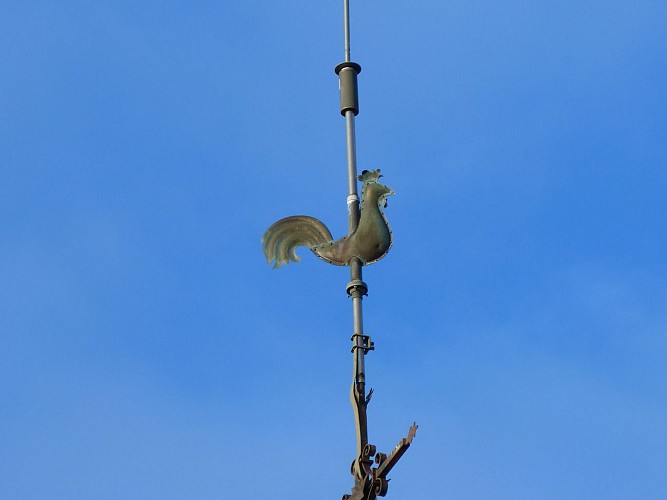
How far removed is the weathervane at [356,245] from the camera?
2030 cm

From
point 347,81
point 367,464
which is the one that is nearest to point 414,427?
point 367,464

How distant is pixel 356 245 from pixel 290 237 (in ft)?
4.21

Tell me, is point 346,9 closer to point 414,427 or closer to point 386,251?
point 386,251

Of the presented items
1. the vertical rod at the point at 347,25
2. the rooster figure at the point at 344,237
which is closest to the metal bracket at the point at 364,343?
the rooster figure at the point at 344,237

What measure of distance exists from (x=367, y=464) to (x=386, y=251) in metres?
3.35

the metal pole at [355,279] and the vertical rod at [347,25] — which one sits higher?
the vertical rod at [347,25]

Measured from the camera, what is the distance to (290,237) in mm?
23750

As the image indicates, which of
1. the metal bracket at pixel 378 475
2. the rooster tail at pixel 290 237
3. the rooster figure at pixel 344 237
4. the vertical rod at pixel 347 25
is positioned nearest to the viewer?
the metal bracket at pixel 378 475

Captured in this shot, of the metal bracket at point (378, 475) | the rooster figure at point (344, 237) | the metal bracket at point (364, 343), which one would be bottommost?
the metal bracket at point (378, 475)

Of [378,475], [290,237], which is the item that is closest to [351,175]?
[290,237]

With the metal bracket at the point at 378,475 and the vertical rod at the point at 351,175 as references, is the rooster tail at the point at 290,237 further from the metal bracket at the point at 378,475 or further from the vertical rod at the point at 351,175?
the metal bracket at the point at 378,475

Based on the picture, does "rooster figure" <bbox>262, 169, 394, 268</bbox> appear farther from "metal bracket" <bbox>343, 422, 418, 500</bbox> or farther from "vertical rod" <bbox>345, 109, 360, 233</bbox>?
"metal bracket" <bbox>343, 422, 418, 500</bbox>

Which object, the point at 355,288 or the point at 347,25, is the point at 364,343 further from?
the point at 347,25

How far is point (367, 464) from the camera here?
67.2ft
